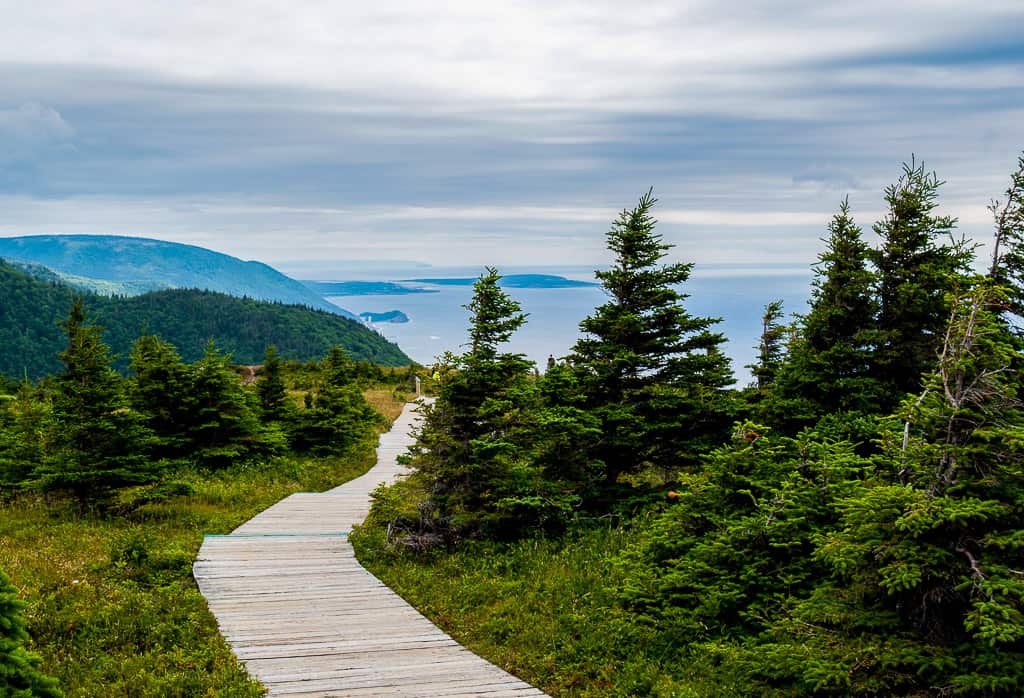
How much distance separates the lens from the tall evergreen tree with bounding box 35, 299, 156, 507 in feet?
40.7

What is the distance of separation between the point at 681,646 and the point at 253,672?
4353 mm

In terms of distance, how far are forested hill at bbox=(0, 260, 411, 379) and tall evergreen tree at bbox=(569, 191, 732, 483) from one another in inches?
5538

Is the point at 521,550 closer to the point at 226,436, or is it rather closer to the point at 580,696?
the point at 580,696

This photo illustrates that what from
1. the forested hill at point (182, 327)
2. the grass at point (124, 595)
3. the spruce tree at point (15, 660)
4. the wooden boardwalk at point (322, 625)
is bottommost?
the wooden boardwalk at point (322, 625)

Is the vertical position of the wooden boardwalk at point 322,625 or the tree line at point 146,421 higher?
the tree line at point 146,421

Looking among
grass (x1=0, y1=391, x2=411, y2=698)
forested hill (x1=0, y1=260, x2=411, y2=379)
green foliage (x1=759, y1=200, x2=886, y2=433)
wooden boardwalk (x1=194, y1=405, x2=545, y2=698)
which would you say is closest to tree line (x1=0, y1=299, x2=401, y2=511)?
grass (x1=0, y1=391, x2=411, y2=698)

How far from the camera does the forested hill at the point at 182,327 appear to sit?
532 ft

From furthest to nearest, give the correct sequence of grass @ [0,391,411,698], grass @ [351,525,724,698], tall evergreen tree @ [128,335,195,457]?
1. tall evergreen tree @ [128,335,195,457]
2. grass @ [351,525,724,698]
3. grass @ [0,391,411,698]

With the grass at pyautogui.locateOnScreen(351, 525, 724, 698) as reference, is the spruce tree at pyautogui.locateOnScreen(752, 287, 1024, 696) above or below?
above

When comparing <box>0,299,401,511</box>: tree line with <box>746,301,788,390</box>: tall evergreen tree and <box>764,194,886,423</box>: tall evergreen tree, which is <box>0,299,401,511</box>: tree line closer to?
<box>764,194,886,423</box>: tall evergreen tree

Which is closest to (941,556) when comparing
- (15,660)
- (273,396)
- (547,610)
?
(547,610)

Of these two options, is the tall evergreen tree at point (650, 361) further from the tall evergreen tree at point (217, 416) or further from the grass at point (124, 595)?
the tall evergreen tree at point (217, 416)

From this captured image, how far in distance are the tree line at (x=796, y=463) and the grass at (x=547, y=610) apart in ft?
1.19

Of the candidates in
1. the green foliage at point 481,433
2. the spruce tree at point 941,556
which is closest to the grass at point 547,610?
the green foliage at point 481,433
